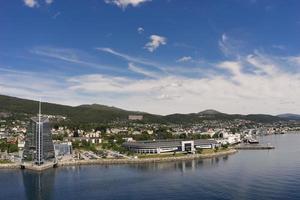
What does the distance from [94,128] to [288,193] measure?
241 ft

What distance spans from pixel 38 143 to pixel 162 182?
66.4 feet

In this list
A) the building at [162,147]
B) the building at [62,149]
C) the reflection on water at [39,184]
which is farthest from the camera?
A: the building at [162,147]

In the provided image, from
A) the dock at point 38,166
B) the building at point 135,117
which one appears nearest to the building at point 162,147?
the dock at point 38,166

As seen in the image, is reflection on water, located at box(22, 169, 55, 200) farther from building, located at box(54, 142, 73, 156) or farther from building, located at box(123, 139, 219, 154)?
building, located at box(123, 139, 219, 154)

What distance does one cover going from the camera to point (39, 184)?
36.9 m

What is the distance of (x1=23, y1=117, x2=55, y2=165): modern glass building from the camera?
49.9 m

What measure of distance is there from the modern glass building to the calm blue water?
4572 millimetres

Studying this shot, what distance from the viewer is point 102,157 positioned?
54844 millimetres

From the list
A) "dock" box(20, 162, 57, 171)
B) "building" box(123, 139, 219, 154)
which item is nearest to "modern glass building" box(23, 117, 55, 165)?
"dock" box(20, 162, 57, 171)

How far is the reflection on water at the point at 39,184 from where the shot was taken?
32375 mm

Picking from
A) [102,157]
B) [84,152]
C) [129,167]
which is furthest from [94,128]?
[129,167]

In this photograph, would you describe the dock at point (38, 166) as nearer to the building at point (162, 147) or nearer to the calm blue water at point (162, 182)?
the calm blue water at point (162, 182)

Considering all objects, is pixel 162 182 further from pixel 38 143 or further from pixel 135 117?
pixel 135 117

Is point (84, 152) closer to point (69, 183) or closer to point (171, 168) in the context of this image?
point (171, 168)
